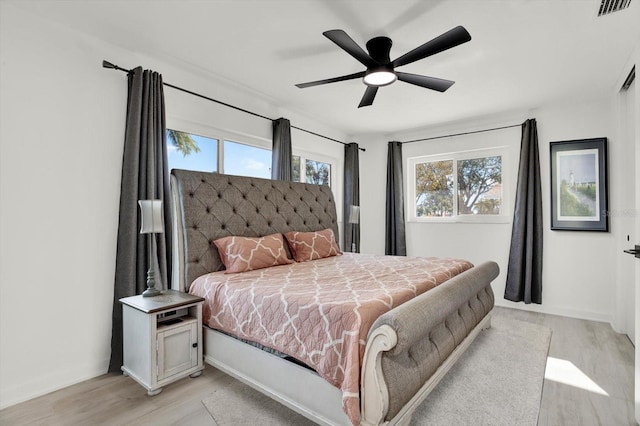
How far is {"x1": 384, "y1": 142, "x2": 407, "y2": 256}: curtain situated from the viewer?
4.95 m

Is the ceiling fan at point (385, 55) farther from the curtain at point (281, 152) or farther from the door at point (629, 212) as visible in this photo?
the door at point (629, 212)

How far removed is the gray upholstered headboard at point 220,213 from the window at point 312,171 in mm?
611

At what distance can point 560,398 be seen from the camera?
2.05 meters

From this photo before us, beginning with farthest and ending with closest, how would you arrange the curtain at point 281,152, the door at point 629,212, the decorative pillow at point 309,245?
the curtain at point 281,152, the decorative pillow at point 309,245, the door at point 629,212

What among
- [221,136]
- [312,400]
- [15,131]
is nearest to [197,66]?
[221,136]

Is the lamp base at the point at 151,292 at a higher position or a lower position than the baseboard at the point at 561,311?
higher

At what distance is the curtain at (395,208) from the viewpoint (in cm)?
495

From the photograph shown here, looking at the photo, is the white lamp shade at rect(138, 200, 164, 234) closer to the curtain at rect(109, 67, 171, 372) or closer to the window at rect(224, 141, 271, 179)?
the curtain at rect(109, 67, 171, 372)

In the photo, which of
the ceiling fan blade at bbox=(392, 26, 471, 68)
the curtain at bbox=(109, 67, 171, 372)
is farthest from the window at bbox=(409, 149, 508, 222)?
the curtain at bbox=(109, 67, 171, 372)

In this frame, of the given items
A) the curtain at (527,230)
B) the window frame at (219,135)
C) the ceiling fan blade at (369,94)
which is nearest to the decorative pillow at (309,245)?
the window frame at (219,135)

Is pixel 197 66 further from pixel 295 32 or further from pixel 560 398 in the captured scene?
pixel 560 398

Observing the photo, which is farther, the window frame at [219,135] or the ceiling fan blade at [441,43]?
the window frame at [219,135]

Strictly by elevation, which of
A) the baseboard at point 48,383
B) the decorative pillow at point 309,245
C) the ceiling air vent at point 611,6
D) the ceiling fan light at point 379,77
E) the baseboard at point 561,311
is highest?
the ceiling air vent at point 611,6

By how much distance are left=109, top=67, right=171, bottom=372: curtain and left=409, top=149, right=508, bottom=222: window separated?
12.0ft
